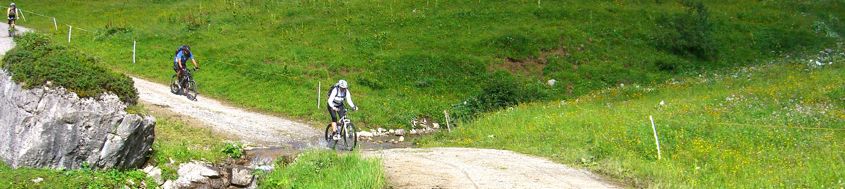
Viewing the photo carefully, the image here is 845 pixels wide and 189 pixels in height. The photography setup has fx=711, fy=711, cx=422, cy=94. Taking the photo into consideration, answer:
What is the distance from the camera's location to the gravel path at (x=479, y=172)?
14.3 meters

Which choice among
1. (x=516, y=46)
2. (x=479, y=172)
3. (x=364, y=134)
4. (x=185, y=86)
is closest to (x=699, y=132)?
(x=479, y=172)

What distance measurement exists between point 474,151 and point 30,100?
11161 millimetres

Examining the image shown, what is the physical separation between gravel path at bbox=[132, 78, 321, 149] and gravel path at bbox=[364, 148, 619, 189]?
6.58 m

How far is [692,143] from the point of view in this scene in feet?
61.1

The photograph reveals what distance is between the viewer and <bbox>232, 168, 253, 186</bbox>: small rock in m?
16.6

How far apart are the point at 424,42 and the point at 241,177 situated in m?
25.2

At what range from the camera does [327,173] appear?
1492 centimetres

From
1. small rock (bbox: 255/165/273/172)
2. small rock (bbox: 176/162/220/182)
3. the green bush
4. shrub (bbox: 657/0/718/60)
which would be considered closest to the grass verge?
small rock (bbox: 255/165/273/172)

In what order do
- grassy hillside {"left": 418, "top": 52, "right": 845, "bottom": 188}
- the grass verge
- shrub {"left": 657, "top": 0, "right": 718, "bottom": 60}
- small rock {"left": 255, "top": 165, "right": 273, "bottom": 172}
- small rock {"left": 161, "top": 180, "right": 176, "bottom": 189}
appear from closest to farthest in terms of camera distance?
1. the grass verge
2. grassy hillside {"left": 418, "top": 52, "right": 845, "bottom": 188}
3. small rock {"left": 161, "top": 180, "right": 176, "bottom": 189}
4. small rock {"left": 255, "top": 165, "right": 273, "bottom": 172}
5. shrub {"left": 657, "top": 0, "right": 718, "bottom": 60}

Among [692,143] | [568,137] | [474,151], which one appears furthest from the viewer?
[568,137]

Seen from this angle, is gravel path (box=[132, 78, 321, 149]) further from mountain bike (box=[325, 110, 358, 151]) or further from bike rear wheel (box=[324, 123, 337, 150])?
mountain bike (box=[325, 110, 358, 151])

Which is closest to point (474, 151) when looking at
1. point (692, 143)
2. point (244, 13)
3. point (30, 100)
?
point (692, 143)

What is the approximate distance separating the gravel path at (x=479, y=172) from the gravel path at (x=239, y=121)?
658 centimetres

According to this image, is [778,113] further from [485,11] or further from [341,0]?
[341,0]
